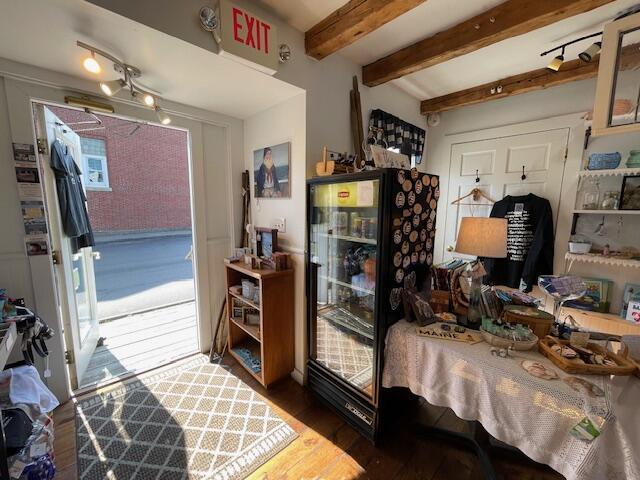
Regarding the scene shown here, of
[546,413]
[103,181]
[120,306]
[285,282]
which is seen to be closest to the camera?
[546,413]

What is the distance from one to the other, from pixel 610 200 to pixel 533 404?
2030mm

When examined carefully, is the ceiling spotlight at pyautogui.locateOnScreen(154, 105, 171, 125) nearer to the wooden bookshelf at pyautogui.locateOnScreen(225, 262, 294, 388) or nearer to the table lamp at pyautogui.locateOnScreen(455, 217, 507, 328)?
the wooden bookshelf at pyautogui.locateOnScreen(225, 262, 294, 388)

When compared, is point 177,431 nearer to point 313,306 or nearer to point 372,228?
point 313,306

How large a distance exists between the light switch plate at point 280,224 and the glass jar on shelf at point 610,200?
8.36 feet

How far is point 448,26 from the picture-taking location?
5.34 ft

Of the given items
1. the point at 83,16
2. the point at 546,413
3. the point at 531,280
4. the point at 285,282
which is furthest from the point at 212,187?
the point at 531,280

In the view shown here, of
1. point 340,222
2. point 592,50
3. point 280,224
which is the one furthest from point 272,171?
point 592,50

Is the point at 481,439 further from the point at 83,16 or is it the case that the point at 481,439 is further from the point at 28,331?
the point at 83,16

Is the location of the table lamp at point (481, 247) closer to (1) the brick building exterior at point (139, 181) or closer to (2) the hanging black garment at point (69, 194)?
(2) the hanging black garment at point (69, 194)

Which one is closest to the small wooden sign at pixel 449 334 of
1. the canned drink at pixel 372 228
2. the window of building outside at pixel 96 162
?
the canned drink at pixel 372 228

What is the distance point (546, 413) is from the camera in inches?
38.2

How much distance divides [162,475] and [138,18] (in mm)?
2258

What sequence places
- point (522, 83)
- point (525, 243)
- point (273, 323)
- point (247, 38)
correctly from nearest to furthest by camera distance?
point (247, 38), point (273, 323), point (522, 83), point (525, 243)

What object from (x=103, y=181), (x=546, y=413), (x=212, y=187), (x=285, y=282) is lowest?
(x=546, y=413)
